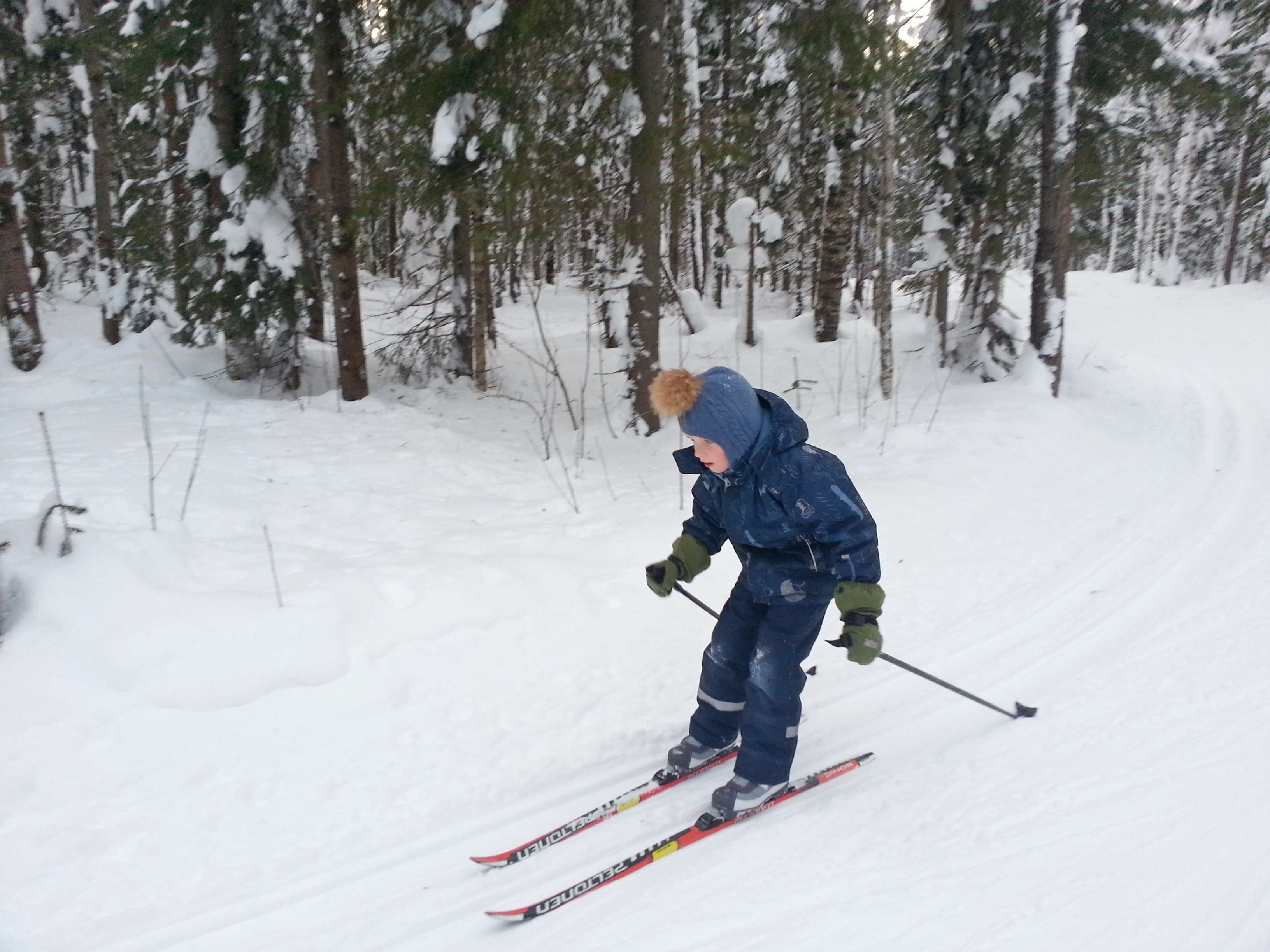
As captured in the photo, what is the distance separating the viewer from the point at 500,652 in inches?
184

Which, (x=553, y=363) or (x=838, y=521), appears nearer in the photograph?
(x=838, y=521)

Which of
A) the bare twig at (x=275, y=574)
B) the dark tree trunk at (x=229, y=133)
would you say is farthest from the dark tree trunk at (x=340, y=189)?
the bare twig at (x=275, y=574)

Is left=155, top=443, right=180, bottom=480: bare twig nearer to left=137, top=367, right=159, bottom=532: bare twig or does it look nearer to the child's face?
left=137, top=367, right=159, bottom=532: bare twig

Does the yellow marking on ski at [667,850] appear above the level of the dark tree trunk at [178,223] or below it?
below

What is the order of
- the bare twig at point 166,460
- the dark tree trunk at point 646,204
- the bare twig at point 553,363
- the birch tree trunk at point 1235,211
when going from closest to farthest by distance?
the bare twig at point 166,460 → the bare twig at point 553,363 → the dark tree trunk at point 646,204 → the birch tree trunk at point 1235,211

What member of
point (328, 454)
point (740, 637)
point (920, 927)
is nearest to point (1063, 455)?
point (740, 637)

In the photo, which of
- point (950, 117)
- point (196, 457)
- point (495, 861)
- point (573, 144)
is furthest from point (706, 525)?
point (950, 117)

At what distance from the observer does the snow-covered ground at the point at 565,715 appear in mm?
2938

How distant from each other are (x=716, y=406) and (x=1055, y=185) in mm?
9245

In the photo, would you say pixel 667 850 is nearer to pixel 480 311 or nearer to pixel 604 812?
pixel 604 812

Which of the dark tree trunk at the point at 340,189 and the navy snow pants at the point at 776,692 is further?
the dark tree trunk at the point at 340,189

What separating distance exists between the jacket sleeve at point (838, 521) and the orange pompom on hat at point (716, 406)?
29 cm

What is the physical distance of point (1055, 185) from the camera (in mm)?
10125

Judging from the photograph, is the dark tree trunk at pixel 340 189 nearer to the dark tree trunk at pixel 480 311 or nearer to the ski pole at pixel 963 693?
the dark tree trunk at pixel 480 311
